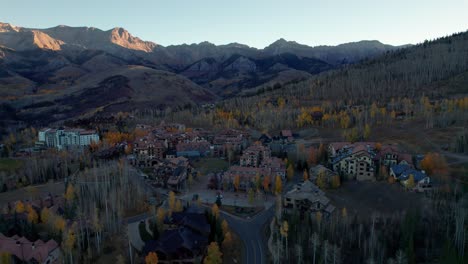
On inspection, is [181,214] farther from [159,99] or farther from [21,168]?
[159,99]

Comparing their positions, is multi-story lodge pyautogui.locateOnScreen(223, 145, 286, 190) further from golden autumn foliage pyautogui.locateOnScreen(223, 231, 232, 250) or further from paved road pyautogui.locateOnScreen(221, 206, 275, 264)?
golden autumn foliage pyautogui.locateOnScreen(223, 231, 232, 250)

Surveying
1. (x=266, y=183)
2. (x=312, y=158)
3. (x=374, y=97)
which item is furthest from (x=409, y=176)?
(x=374, y=97)

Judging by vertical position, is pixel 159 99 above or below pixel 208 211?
above

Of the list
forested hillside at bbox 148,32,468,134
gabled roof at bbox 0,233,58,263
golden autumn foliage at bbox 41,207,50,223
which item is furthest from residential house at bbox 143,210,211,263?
forested hillside at bbox 148,32,468,134

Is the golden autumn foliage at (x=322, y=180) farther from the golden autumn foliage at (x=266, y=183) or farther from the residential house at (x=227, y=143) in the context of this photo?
the residential house at (x=227, y=143)

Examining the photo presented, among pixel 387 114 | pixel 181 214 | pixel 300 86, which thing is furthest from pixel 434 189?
pixel 300 86

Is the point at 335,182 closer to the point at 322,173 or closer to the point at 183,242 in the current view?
the point at 322,173
